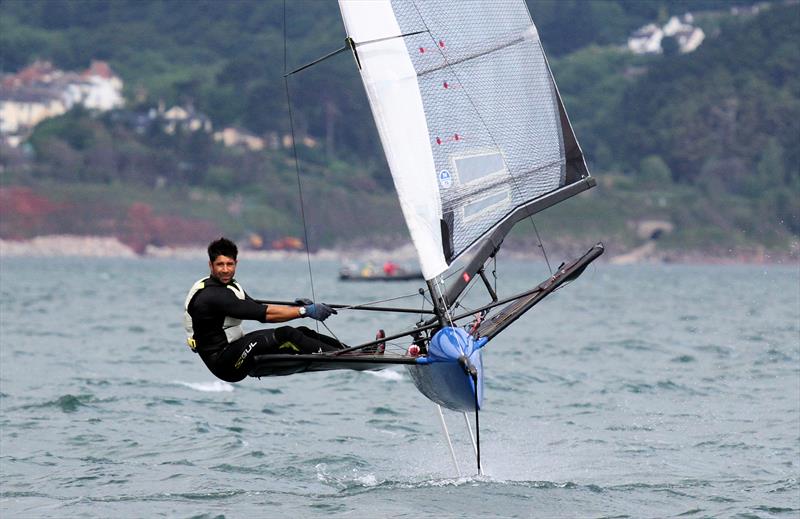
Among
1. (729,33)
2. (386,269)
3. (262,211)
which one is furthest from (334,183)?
(386,269)

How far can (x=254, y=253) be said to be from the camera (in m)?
114

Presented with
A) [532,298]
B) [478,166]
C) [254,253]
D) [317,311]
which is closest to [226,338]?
[317,311]

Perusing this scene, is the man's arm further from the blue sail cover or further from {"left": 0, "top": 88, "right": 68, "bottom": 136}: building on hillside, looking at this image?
{"left": 0, "top": 88, "right": 68, "bottom": 136}: building on hillside

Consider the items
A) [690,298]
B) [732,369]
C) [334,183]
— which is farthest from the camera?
[334,183]

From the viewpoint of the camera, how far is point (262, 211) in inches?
4510

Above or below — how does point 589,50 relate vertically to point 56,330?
above

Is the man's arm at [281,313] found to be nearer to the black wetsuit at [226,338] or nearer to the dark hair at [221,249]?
the black wetsuit at [226,338]

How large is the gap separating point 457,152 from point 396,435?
418cm

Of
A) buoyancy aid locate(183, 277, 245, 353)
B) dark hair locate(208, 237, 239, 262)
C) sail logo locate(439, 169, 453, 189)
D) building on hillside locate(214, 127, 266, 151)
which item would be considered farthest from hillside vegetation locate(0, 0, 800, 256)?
dark hair locate(208, 237, 239, 262)

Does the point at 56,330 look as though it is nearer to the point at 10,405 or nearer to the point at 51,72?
the point at 10,405

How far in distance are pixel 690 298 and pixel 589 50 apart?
113770 mm

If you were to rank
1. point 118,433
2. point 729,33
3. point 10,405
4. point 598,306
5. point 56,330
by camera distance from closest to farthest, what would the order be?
point 118,433, point 10,405, point 56,330, point 598,306, point 729,33

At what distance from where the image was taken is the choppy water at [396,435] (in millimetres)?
11578

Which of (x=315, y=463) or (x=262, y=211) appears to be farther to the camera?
(x=262, y=211)
